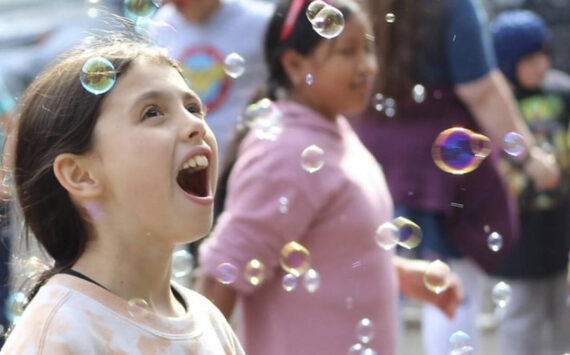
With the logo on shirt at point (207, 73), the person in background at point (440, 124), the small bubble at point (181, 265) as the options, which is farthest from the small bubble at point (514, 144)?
the small bubble at point (181, 265)

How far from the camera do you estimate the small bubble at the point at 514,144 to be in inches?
111

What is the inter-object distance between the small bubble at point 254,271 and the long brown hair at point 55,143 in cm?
70

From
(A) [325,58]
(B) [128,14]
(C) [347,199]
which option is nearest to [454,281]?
(C) [347,199]

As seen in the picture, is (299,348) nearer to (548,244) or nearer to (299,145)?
(299,145)

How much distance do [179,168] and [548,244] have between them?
2.18 m

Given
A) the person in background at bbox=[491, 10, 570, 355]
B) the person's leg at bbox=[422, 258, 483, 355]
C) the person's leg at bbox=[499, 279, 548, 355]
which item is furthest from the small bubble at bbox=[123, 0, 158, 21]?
the person's leg at bbox=[499, 279, 548, 355]

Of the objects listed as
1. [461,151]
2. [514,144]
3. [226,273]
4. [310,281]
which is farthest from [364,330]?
[514,144]

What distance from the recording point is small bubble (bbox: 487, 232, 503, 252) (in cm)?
286

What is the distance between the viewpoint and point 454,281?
260 cm

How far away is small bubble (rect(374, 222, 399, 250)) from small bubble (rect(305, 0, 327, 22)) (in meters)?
0.41

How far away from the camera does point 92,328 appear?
1601 millimetres

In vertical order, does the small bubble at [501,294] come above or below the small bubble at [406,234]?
below

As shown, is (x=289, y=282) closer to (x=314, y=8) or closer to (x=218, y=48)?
(x=314, y=8)

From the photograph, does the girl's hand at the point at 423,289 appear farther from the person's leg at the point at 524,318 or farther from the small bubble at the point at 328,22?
the person's leg at the point at 524,318
